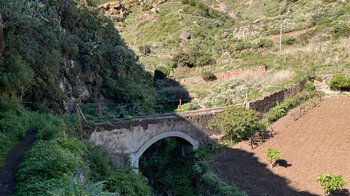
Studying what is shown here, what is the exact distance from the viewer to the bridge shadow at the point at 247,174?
9852mm

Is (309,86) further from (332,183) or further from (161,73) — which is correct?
(161,73)

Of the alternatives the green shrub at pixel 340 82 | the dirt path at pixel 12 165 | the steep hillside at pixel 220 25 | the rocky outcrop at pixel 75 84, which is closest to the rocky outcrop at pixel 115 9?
the steep hillside at pixel 220 25

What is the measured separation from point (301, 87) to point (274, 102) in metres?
3.44

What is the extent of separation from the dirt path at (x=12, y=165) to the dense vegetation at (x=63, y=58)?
3.02m

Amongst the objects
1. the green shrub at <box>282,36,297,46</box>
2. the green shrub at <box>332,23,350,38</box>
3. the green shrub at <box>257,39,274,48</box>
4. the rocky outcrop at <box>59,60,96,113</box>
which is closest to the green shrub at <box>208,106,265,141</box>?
the rocky outcrop at <box>59,60,96,113</box>

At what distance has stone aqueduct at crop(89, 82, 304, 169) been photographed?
37.5 feet

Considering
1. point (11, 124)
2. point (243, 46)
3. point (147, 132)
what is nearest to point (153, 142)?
point (147, 132)

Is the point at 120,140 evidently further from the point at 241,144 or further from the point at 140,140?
the point at 241,144

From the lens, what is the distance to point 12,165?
15.7ft

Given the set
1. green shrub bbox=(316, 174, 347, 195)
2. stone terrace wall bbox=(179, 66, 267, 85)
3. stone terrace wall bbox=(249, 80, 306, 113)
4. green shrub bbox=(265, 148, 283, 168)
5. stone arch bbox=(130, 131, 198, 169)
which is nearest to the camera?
green shrub bbox=(316, 174, 347, 195)

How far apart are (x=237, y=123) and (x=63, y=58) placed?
31.0 feet

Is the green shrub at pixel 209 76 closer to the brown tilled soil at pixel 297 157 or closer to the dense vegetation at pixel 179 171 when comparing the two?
the brown tilled soil at pixel 297 157

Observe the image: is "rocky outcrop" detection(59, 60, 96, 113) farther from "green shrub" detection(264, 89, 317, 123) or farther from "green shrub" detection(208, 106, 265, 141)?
"green shrub" detection(264, 89, 317, 123)

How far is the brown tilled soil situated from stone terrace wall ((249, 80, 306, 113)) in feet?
Result: 4.10
